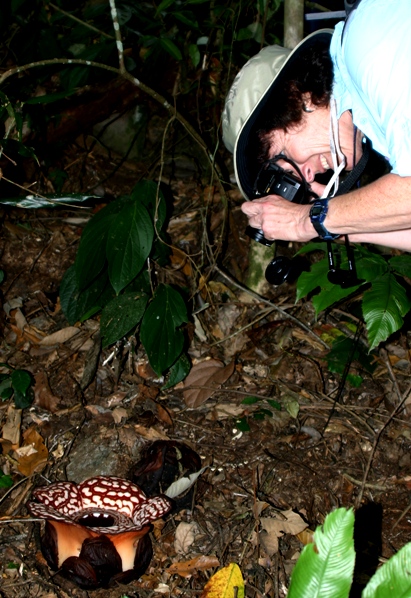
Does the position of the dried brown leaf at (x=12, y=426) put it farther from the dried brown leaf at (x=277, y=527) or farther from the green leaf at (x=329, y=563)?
the green leaf at (x=329, y=563)

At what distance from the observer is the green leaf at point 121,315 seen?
2602 millimetres

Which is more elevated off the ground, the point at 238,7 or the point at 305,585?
the point at 238,7

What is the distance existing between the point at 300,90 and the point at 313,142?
0.16 meters

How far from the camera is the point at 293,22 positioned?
8.63 ft

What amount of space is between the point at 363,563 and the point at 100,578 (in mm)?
834

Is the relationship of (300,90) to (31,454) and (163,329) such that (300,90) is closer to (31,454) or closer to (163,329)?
(163,329)

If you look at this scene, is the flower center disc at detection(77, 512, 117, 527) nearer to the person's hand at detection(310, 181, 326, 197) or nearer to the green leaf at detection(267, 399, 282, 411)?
the green leaf at detection(267, 399, 282, 411)

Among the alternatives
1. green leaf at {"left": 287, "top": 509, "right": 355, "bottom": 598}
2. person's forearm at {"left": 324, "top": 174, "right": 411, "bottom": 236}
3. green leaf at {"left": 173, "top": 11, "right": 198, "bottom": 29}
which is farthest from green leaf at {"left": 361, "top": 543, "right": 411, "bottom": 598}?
green leaf at {"left": 173, "top": 11, "right": 198, "bottom": 29}

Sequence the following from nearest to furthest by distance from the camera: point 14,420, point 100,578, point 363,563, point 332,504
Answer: point 100,578
point 363,563
point 332,504
point 14,420

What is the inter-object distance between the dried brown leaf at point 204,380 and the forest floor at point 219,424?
1 cm

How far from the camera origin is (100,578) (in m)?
1.93

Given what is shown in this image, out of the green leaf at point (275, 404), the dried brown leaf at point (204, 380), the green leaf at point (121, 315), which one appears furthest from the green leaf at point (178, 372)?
the green leaf at point (275, 404)

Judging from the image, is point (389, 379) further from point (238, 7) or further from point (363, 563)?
point (238, 7)

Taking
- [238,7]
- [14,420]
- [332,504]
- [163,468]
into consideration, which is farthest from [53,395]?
[238,7]
